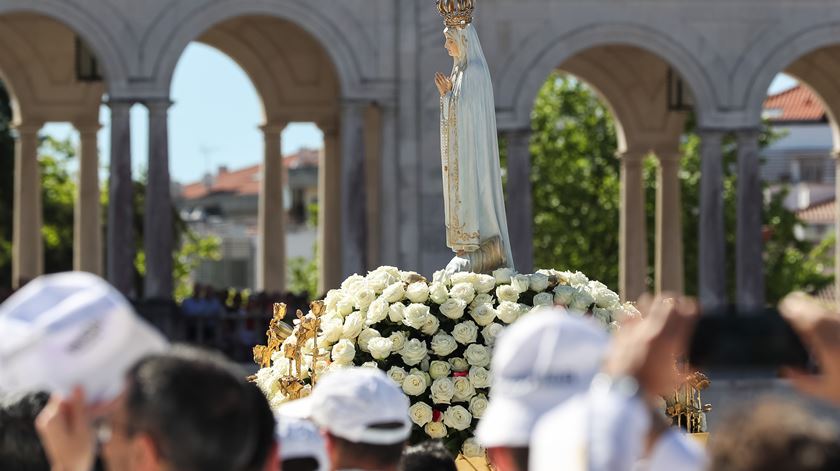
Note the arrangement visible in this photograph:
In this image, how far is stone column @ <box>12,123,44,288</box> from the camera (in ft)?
145

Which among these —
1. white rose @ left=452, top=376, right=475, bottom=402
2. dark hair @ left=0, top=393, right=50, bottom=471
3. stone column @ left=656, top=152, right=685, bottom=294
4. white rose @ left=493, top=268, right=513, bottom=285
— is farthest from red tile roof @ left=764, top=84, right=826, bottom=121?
dark hair @ left=0, top=393, right=50, bottom=471

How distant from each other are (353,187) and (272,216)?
575cm

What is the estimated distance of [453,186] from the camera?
18031mm

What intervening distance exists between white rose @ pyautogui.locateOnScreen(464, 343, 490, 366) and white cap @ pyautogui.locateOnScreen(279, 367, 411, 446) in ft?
23.3

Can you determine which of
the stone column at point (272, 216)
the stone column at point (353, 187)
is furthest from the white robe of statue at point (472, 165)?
→ the stone column at point (272, 216)

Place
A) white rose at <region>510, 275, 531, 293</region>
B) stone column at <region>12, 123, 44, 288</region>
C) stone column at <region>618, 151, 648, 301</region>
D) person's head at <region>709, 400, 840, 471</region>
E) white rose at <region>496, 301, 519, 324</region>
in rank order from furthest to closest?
stone column at <region>618, 151, 648, 301</region>, stone column at <region>12, 123, 44, 288</region>, white rose at <region>510, 275, 531, 293</region>, white rose at <region>496, 301, 519, 324</region>, person's head at <region>709, 400, 840, 471</region>

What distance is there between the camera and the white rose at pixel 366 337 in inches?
604

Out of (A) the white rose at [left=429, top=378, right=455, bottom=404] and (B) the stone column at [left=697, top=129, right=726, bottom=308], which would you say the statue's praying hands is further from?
(B) the stone column at [left=697, top=129, right=726, bottom=308]

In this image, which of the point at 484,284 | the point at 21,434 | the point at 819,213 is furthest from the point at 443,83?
the point at 819,213

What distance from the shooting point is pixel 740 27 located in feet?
133

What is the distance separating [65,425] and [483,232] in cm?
1162

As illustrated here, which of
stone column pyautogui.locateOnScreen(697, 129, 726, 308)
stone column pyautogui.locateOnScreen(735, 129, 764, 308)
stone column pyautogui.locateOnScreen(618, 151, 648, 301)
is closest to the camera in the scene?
stone column pyautogui.locateOnScreen(697, 129, 726, 308)

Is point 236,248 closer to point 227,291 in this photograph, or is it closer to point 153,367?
point 227,291

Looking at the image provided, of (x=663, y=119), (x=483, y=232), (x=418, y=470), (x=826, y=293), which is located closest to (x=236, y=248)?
(x=826, y=293)
